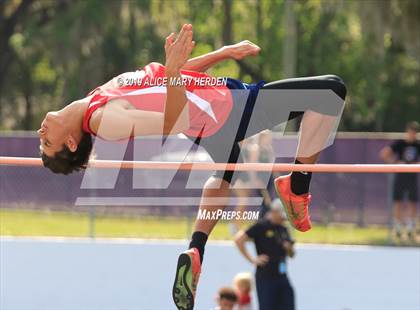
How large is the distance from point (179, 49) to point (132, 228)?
8.58 metres

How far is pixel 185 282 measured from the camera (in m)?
5.58

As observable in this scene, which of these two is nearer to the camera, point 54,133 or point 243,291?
point 54,133

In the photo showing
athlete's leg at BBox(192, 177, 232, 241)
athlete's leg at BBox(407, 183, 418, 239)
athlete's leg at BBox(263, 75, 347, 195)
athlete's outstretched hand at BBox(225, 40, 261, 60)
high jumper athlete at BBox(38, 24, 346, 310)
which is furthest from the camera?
athlete's leg at BBox(407, 183, 418, 239)

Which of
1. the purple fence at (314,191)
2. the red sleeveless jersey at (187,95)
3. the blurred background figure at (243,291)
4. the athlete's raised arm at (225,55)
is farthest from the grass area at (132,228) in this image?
the red sleeveless jersey at (187,95)

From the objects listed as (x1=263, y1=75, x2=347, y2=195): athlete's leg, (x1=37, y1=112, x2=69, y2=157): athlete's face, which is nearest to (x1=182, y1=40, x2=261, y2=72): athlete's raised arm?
(x1=263, y1=75, x2=347, y2=195): athlete's leg

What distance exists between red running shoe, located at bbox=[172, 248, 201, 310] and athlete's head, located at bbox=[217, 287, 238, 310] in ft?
10.1

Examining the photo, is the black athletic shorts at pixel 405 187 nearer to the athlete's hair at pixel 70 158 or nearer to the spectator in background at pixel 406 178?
the spectator in background at pixel 406 178

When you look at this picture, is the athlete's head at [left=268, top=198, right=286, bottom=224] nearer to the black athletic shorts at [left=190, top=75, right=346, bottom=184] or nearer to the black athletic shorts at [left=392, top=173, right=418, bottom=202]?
the black athletic shorts at [left=392, top=173, right=418, bottom=202]

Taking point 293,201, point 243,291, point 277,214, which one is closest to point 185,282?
point 293,201

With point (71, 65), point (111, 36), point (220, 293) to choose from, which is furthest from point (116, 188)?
point (111, 36)

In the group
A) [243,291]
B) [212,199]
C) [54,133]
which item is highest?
[54,133]

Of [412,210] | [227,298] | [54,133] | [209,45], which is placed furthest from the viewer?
[209,45]

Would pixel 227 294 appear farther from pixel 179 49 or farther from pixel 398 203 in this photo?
pixel 398 203

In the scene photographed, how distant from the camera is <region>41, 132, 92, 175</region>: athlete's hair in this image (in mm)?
5570
